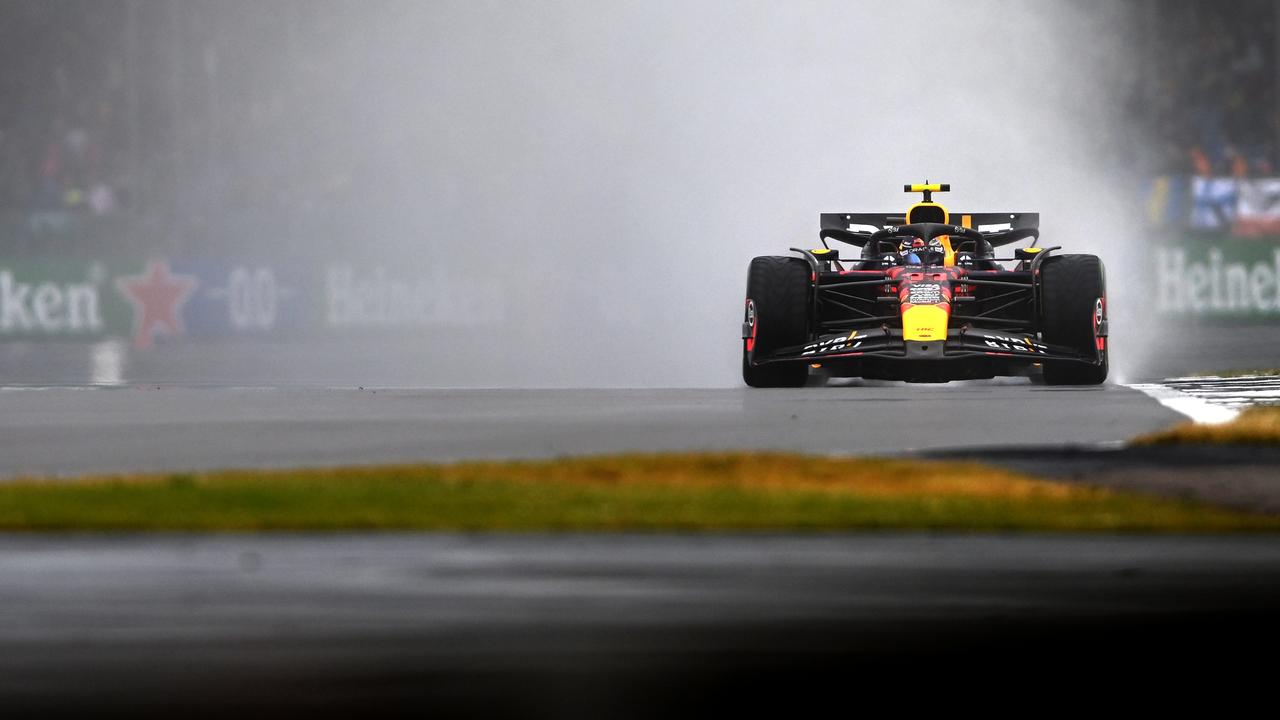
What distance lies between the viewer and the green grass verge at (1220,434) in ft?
40.3

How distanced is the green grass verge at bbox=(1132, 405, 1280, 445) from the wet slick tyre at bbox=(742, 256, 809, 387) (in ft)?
16.2

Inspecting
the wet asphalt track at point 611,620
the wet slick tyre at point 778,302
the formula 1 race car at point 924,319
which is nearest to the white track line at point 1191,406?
the formula 1 race car at point 924,319

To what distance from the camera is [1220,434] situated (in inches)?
495

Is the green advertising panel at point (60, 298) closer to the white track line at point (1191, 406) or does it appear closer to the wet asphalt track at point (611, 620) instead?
the white track line at point (1191, 406)

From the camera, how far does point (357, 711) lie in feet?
18.7

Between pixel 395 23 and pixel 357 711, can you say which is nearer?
Answer: pixel 357 711

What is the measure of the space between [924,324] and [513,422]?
404cm

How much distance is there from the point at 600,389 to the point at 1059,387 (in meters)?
4.20

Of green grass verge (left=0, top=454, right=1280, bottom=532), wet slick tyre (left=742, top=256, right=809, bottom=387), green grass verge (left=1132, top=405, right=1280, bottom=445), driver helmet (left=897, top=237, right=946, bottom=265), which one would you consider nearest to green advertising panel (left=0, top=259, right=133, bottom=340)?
driver helmet (left=897, top=237, right=946, bottom=265)

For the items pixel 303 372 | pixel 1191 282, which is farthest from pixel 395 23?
pixel 303 372

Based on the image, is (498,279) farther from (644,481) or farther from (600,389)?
(644,481)

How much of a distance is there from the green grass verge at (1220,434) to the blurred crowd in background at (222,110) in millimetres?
31136

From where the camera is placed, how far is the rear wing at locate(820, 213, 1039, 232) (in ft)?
64.7

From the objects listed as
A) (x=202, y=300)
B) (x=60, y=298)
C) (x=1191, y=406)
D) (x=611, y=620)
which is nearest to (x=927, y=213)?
(x=1191, y=406)
